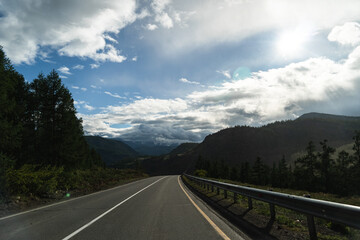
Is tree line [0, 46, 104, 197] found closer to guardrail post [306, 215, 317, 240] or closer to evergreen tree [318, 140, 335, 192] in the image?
guardrail post [306, 215, 317, 240]

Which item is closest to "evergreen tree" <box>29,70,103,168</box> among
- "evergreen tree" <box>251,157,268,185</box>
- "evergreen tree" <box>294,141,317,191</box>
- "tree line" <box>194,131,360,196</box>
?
"tree line" <box>194,131,360,196</box>

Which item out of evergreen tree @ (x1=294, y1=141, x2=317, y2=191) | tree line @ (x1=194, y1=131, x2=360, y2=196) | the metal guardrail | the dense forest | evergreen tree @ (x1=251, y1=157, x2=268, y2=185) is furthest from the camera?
evergreen tree @ (x1=251, y1=157, x2=268, y2=185)

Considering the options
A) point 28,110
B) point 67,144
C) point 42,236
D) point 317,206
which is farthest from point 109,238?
point 28,110

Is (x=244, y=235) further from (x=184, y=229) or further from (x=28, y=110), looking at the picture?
(x=28, y=110)

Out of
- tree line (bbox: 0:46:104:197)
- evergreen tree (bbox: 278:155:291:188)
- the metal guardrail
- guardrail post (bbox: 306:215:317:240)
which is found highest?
tree line (bbox: 0:46:104:197)

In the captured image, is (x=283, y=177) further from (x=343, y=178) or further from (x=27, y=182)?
(x=27, y=182)

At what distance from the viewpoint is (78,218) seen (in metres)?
8.16

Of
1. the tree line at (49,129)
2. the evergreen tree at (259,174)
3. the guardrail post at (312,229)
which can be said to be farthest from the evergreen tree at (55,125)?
the evergreen tree at (259,174)

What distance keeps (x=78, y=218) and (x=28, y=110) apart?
24304mm

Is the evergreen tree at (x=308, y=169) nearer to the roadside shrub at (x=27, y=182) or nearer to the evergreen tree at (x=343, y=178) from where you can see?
the evergreen tree at (x=343, y=178)

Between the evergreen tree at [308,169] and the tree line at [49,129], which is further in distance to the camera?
the evergreen tree at [308,169]

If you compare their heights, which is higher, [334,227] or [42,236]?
[334,227]

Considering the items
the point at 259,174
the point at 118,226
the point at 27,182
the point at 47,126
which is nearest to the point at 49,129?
the point at 47,126

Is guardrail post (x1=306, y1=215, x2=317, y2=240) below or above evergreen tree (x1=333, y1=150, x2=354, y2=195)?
above
